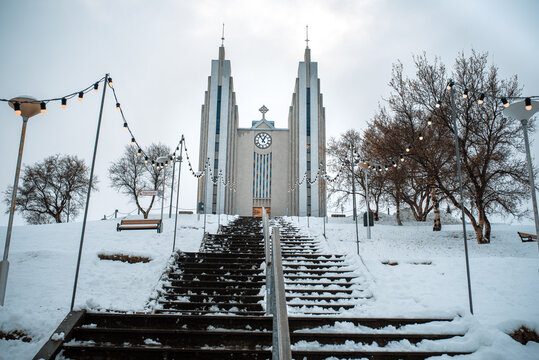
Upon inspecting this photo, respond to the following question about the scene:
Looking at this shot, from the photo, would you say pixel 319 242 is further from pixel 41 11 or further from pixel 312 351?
pixel 41 11

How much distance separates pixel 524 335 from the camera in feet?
14.5

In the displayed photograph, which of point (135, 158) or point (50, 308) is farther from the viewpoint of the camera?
point (135, 158)

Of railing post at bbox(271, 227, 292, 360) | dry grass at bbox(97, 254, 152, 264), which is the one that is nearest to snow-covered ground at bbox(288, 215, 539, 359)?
railing post at bbox(271, 227, 292, 360)

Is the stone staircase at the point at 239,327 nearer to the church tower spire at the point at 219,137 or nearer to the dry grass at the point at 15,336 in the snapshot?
the dry grass at the point at 15,336

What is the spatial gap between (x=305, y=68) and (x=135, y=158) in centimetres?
2028

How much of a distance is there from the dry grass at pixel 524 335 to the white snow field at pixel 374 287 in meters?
0.10

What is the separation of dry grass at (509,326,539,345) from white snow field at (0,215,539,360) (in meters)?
0.10

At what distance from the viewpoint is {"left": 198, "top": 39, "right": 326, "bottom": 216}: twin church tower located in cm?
2948

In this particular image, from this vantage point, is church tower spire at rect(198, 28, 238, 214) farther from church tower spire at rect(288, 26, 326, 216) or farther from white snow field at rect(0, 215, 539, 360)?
white snow field at rect(0, 215, 539, 360)

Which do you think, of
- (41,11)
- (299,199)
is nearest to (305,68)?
(299,199)

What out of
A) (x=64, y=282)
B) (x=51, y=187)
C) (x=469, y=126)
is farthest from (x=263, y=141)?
(x=64, y=282)

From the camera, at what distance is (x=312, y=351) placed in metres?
3.89

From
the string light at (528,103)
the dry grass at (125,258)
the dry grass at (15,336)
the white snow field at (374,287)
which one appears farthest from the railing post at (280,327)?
the dry grass at (125,258)

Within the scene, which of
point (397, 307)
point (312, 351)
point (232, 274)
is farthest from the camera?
point (232, 274)
